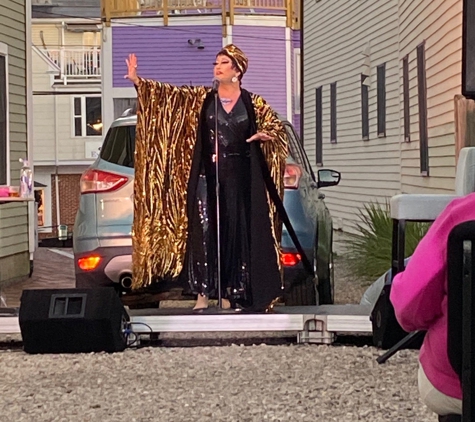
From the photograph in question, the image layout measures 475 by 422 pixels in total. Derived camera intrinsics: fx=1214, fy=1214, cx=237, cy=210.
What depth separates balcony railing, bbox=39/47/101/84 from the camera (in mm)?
8922

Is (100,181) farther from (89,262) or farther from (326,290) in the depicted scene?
(326,290)

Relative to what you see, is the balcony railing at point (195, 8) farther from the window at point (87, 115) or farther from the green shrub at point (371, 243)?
the green shrub at point (371, 243)

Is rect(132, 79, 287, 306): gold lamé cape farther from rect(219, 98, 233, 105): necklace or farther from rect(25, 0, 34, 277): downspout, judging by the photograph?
rect(25, 0, 34, 277): downspout

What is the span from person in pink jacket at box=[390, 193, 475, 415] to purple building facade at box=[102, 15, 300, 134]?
15.7 ft

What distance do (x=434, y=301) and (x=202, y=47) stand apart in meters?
5.26

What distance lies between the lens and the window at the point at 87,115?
361 inches

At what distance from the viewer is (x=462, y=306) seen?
2543 millimetres

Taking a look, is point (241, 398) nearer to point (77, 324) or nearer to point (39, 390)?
point (39, 390)

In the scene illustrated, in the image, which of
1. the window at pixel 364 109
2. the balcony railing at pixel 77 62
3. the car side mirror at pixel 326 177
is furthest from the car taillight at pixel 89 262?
the window at pixel 364 109

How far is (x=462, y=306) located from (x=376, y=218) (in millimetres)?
6436

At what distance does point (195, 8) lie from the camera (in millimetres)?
7645

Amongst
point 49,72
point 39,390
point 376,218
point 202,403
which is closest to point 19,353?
point 39,390

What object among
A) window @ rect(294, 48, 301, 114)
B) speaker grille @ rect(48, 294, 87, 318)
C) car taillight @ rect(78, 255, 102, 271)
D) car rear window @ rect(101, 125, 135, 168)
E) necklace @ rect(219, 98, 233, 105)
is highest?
window @ rect(294, 48, 301, 114)

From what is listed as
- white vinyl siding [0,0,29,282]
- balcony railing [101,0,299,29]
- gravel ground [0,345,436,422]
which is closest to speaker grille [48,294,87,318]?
gravel ground [0,345,436,422]
